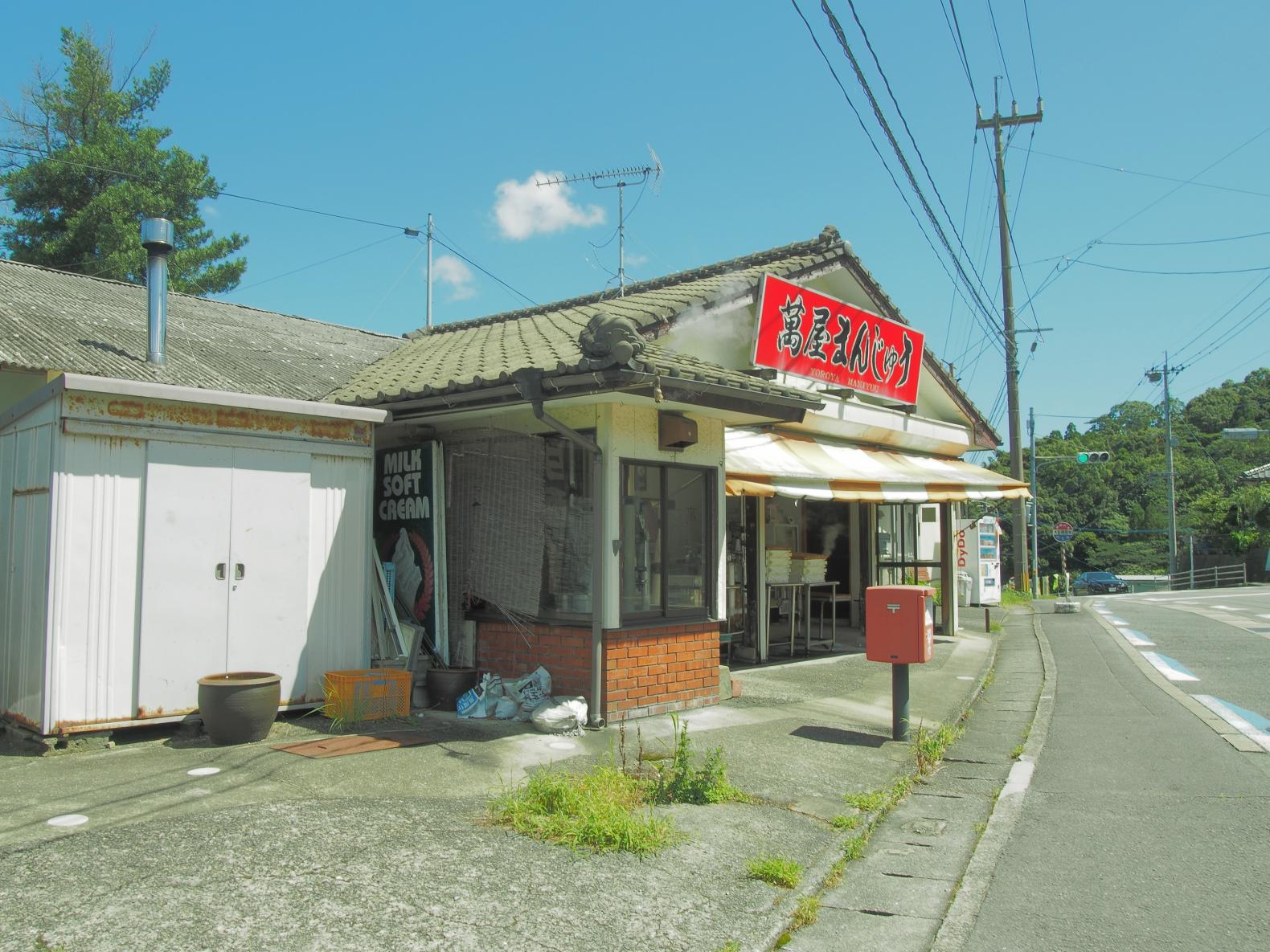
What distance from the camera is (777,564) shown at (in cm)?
1227

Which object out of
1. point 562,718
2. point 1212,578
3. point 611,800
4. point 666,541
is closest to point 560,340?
point 666,541

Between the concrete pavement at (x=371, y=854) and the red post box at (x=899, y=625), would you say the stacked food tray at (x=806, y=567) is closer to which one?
the red post box at (x=899, y=625)

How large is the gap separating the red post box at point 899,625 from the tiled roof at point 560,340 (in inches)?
77.0

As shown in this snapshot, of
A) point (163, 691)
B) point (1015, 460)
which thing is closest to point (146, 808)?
point (163, 691)

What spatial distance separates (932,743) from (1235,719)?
12.0 ft

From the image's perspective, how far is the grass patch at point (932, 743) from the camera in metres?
7.21

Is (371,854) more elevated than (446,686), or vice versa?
(446,686)

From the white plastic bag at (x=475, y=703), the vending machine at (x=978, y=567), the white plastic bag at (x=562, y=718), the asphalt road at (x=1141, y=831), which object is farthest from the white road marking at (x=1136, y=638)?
the white plastic bag at (x=475, y=703)

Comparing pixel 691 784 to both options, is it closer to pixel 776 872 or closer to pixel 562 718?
pixel 776 872

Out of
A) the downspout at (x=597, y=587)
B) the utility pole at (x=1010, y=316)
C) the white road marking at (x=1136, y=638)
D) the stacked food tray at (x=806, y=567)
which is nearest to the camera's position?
the downspout at (x=597, y=587)

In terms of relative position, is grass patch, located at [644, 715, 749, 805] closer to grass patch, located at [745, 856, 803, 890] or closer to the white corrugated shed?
grass patch, located at [745, 856, 803, 890]

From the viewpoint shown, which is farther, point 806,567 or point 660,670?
point 806,567

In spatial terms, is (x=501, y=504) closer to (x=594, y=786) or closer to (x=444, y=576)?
(x=444, y=576)

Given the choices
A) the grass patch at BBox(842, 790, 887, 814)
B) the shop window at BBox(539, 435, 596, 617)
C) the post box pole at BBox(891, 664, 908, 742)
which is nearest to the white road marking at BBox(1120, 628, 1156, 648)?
the post box pole at BBox(891, 664, 908, 742)
